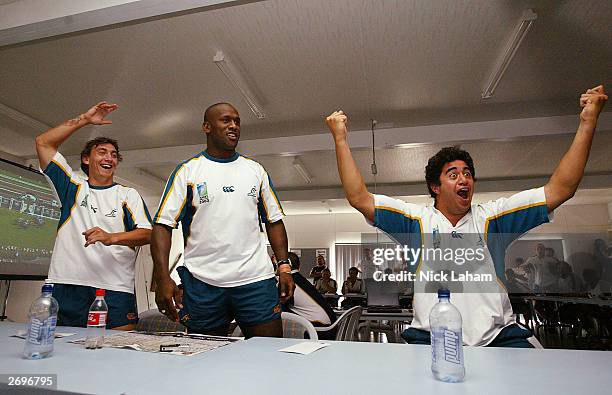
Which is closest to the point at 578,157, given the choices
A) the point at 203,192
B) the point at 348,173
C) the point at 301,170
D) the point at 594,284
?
the point at 348,173

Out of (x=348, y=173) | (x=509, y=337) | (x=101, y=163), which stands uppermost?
(x=101, y=163)

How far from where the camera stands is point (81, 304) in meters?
1.76

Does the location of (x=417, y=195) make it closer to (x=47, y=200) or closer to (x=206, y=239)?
(x=47, y=200)

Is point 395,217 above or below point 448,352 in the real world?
above

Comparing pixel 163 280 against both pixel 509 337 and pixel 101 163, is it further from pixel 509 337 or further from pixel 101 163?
pixel 509 337

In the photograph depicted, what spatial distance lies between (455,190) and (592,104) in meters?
0.58

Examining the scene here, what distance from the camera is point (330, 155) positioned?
21.7 feet

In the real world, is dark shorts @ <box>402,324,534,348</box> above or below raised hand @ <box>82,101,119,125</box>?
below

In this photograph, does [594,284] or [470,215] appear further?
[594,284]

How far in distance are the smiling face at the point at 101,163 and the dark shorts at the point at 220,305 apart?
2.82 feet

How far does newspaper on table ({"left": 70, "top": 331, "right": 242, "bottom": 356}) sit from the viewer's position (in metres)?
1.04

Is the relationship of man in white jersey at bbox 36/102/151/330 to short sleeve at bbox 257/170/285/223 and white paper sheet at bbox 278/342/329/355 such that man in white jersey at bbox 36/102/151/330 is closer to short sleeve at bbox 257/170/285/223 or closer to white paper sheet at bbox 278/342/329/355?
short sleeve at bbox 257/170/285/223

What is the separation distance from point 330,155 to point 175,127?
2559 mm

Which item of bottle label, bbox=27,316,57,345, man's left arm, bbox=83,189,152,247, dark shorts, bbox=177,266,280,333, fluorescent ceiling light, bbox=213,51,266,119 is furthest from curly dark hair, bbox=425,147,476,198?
fluorescent ceiling light, bbox=213,51,266,119
